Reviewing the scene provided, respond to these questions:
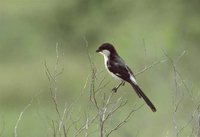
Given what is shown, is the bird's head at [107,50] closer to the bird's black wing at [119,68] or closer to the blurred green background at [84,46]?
the bird's black wing at [119,68]

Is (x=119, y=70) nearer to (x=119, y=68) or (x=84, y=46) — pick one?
(x=119, y=68)

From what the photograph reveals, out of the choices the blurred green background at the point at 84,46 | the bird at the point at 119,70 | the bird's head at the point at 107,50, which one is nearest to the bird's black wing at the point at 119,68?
the bird at the point at 119,70

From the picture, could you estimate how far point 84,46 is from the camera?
19.9 m

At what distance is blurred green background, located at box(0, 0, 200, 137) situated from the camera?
643 inches

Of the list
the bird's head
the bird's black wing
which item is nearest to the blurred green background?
the bird's head

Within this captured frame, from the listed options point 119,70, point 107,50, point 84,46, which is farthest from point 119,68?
point 84,46

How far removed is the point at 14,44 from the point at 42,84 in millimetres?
2913

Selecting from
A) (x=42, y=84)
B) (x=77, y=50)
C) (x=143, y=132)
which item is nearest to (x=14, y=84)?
(x=42, y=84)

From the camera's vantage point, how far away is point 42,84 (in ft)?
58.0

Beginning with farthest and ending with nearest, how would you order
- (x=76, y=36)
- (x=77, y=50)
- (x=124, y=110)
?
1. (x=76, y=36)
2. (x=77, y=50)
3. (x=124, y=110)

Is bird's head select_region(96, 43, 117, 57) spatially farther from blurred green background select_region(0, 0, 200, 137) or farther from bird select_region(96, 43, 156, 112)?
blurred green background select_region(0, 0, 200, 137)

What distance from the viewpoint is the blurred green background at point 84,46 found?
53.6 feet

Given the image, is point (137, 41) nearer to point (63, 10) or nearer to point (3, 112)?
point (63, 10)

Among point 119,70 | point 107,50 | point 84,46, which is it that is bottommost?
point 119,70
